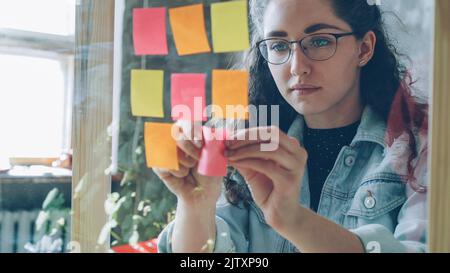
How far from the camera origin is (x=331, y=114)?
108cm

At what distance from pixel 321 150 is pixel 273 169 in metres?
0.14

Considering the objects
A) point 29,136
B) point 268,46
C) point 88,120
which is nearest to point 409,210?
point 268,46

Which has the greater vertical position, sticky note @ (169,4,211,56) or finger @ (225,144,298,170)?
sticky note @ (169,4,211,56)

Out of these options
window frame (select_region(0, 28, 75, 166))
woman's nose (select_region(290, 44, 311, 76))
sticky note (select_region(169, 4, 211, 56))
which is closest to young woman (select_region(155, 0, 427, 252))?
woman's nose (select_region(290, 44, 311, 76))

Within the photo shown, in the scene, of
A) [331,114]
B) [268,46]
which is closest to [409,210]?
[331,114]

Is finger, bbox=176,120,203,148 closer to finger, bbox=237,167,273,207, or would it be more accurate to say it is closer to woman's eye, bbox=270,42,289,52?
finger, bbox=237,167,273,207

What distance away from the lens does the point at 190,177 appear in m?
1.06

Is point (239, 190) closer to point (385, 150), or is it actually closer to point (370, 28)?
point (385, 150)

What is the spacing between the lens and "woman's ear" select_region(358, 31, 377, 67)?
105cm

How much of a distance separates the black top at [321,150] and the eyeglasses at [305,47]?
179 mm

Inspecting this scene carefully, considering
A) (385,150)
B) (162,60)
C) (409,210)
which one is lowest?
(409,210)

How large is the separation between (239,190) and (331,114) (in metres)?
0.30

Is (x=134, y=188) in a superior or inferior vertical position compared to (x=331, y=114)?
inferior
